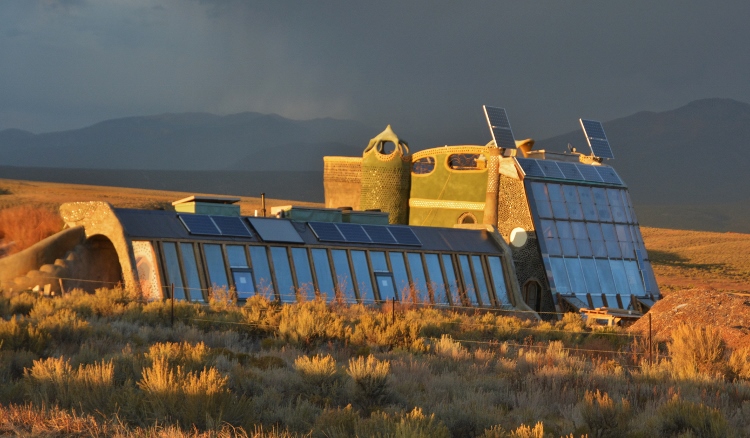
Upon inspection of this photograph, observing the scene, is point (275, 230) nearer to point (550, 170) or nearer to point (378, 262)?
point (378, 262)

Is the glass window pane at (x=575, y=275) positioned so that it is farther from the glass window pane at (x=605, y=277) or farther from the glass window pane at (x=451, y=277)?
the glass window pane at (x=451, y=277)

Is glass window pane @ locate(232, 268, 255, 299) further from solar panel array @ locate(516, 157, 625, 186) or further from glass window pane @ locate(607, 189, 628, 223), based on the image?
glass window pane @ locate(607, 189, 628, 223)

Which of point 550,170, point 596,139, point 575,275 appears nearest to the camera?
point 575,275

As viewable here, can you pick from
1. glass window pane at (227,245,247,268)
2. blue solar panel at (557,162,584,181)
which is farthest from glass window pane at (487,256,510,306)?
glass window pane at (227,245,247,268)

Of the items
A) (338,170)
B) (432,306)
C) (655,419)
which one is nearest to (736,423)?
(655,419)

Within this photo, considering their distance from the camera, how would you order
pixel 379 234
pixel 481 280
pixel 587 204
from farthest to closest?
pixel 587 204 → pixel 481 280 → pixel 379 234

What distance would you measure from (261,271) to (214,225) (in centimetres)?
206

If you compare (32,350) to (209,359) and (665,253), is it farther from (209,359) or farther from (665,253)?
(665,253)

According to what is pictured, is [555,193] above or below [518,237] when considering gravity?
above

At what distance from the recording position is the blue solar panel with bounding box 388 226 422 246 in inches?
1406

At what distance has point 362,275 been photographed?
34.0 m

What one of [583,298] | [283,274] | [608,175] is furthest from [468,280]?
→ [608,175]

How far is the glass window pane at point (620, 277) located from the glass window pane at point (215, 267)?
16.1 meters

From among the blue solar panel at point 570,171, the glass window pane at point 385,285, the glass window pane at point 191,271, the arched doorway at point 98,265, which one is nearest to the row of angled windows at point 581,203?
the blue solar panel at point 570,171
